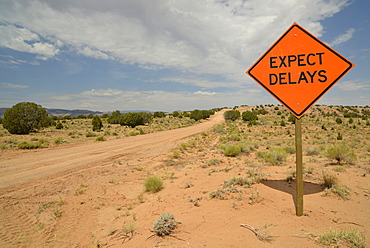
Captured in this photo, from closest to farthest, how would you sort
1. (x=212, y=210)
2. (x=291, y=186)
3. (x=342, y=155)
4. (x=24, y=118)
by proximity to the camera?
(x=212, y=210), (x=291, y=186), (x=342, y=155), (x=24, y=118)

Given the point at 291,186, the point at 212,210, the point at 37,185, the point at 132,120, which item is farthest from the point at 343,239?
the point at 132,120

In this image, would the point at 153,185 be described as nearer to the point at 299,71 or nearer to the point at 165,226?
the point at 165,226

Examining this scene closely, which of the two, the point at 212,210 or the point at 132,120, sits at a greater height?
the point at 132,120

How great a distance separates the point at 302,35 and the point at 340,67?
87 centimetres

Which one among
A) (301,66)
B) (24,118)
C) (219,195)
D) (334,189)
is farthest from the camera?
(24,118)

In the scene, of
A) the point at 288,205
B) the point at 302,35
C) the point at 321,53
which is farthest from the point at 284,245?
the point at 302,35

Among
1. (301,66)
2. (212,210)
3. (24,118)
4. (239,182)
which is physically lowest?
(212,210)

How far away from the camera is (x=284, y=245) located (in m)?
2.90

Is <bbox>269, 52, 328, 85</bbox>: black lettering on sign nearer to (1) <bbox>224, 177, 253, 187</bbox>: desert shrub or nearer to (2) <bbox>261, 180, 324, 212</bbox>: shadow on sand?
(2) <bbox>261, 180, 324, 212</bbox>: shadow on sand

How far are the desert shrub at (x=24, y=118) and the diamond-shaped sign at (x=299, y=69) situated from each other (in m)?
31.9

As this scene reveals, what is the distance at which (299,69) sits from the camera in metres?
3.43

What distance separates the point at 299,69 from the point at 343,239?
9.29 feet

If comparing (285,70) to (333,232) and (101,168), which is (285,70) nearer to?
(333,232)

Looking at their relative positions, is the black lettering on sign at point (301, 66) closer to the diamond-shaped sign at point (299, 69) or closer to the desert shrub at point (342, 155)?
the diamond-shaped sign at point (299, 69)
